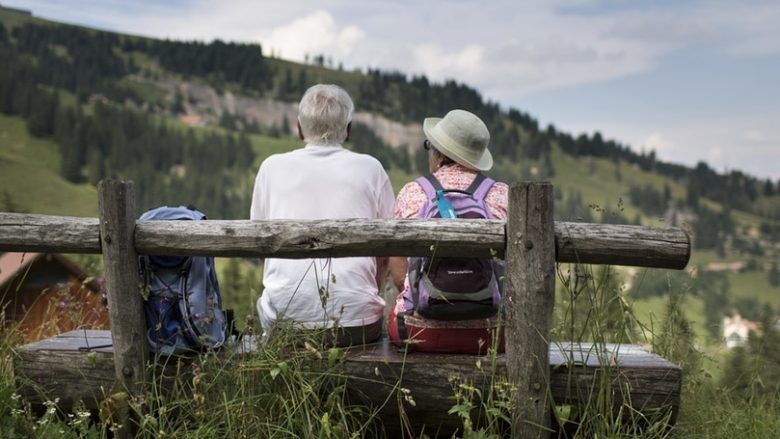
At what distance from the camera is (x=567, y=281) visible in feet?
Answer: 12.2

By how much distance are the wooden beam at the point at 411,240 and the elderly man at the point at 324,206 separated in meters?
0.35

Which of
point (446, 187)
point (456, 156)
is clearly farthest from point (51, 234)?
point (456, 156)

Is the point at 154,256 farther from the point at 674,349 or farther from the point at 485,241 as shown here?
the point at 674,349

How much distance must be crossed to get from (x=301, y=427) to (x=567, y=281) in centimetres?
147

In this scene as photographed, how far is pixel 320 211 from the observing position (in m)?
4.30

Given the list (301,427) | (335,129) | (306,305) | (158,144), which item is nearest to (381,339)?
(306,305)

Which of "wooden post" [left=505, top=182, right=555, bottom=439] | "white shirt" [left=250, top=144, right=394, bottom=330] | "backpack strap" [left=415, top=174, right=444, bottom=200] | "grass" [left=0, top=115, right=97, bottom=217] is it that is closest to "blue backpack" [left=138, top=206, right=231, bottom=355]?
"white shirt" [left=250, top=144, right=394, bottom=330]

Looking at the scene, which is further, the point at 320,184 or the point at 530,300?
the point at 320,184

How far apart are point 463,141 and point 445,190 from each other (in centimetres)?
37

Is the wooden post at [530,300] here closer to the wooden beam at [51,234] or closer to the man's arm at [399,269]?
the man's arm at [399,269]

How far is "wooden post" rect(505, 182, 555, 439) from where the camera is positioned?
144 inches

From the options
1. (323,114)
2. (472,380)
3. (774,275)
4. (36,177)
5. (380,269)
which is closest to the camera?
(472,380)

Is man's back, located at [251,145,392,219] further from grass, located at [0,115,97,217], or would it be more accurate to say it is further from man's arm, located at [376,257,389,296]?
grass, located at [0,115,97,217]

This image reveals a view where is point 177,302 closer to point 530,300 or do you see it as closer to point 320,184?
point 320,184
